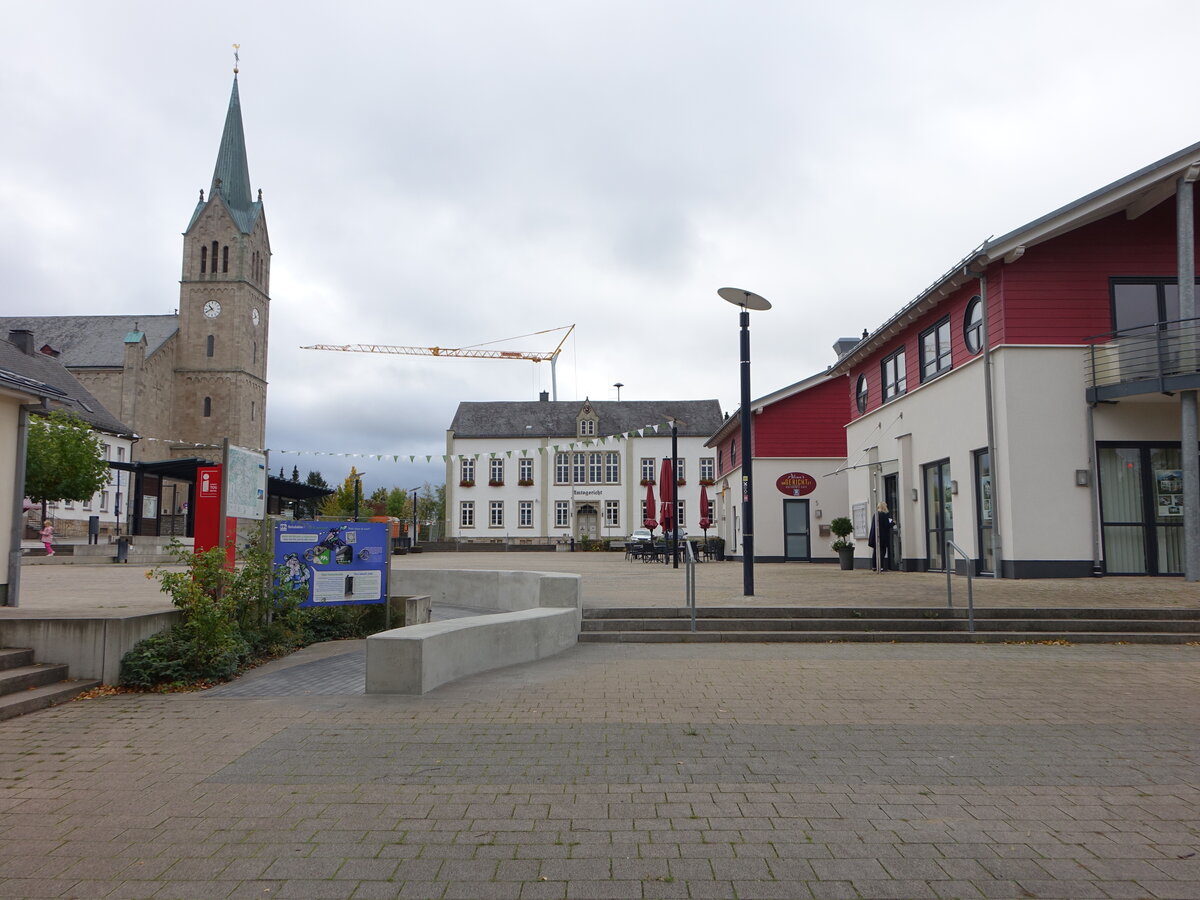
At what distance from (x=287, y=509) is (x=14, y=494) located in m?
37.9

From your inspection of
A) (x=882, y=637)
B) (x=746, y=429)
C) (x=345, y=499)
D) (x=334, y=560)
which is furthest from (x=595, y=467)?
(x=882, y=637)

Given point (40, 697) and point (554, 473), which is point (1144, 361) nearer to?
point (40, 697)

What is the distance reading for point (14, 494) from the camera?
996 centimetres

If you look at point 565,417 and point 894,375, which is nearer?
point 894,375

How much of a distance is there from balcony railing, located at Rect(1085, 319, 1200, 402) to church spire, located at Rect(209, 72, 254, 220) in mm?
75407

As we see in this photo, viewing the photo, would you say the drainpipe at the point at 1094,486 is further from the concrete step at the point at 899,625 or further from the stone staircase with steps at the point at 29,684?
the stone staircase with steps at the point at 29,684

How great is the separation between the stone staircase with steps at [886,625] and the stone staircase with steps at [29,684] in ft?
18.1

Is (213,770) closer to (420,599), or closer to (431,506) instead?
(420,599)

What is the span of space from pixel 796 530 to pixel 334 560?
22.1 meters

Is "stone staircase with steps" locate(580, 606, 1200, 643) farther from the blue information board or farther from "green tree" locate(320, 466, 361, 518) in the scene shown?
"green tree" locate(320, 466, 361, 518)

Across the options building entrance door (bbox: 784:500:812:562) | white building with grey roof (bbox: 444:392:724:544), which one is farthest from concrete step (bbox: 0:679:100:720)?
white building with grey roof (bbox: 444:392:724:544)

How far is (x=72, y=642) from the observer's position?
309 inches

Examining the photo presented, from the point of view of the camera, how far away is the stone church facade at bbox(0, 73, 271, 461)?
214 feet

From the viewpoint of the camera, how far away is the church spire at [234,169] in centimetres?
7806
